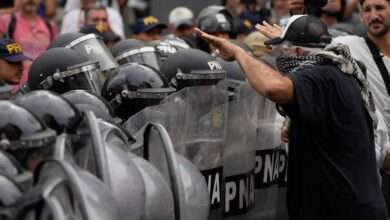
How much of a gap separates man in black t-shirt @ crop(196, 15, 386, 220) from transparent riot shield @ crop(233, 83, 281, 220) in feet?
4.28

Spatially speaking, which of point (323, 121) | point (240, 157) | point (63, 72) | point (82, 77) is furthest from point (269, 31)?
point (63, 72)

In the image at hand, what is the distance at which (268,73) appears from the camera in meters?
6.47

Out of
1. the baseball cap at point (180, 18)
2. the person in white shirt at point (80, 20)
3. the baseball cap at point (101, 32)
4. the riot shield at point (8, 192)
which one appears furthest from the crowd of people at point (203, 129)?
the baseball cap at point (180, 18)

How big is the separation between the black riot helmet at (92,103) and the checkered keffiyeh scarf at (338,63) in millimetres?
1108

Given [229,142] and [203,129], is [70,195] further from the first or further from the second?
[229,142]

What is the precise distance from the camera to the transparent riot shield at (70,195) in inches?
181

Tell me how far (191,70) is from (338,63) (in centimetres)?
159

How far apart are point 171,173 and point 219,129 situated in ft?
5.24

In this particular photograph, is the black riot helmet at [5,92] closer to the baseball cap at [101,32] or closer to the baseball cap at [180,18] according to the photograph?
the baseball cap at [101,32]

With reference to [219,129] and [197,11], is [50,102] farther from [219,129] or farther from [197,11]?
[197,11]

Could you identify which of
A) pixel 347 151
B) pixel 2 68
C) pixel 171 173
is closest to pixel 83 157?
pixel 171 173

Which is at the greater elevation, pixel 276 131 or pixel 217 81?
pixel 217 81

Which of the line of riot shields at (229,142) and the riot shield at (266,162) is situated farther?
the riot shield at (266,162)

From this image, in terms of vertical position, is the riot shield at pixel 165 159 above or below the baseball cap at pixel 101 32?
above
